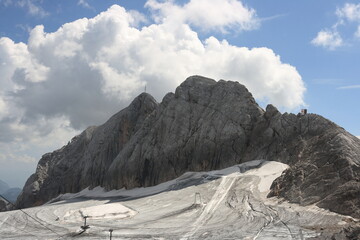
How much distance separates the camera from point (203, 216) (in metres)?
34.2

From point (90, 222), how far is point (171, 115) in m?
32.8

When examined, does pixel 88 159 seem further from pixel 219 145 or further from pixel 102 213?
pixel 102 213

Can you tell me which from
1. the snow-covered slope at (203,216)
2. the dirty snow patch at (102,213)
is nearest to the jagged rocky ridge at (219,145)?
the snow-covered slope at (203,216)

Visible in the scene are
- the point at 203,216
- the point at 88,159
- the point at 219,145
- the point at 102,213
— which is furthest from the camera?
the point at 88,159

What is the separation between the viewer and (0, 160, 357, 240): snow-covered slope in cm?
2750

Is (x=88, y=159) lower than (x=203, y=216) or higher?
higher

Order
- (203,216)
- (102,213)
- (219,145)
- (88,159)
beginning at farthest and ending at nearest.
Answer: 1. (88,159)
2. (219,145)
3. (102,213)
4. (203,216)

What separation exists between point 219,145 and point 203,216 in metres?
22.5

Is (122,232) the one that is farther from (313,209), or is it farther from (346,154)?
(346,154)

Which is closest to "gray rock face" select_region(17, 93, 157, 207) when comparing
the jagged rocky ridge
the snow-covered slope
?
the jagged rocky ridge

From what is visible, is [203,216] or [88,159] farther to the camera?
[88,159]

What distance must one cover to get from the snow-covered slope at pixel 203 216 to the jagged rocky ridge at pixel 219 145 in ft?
9.40

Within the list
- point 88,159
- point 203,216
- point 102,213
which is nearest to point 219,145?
point 203,216

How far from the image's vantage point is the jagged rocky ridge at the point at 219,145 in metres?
36.9
